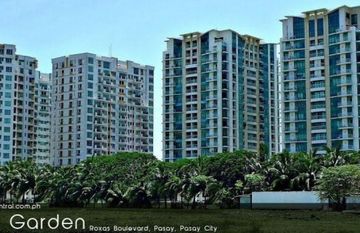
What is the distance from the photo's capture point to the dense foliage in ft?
242

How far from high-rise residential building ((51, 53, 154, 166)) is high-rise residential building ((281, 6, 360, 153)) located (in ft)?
156

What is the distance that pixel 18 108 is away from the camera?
148 metres

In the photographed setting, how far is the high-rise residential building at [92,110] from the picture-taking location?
145 m

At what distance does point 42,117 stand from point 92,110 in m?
16.0

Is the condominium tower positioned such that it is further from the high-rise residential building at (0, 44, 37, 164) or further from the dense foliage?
the dense foliage

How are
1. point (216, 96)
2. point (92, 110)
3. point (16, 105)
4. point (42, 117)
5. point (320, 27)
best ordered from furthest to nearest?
point (42, 117)
point (16, 105)
point (92, 110)
point (216, 96)
point (320, 27)

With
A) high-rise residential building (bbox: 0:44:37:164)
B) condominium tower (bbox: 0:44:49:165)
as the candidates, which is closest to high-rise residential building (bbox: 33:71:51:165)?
condominium tower (bbox: 0:44:49:165)

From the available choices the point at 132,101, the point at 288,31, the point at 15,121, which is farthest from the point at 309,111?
the point at 15,121

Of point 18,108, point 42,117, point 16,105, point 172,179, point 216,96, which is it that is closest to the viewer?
point 172,179

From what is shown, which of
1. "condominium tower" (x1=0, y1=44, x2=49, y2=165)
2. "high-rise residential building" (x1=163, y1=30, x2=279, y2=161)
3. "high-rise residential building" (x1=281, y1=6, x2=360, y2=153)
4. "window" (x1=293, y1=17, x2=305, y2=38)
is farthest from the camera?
"condominium tower" (x1=0, y1=44, x2=49, y2=165)

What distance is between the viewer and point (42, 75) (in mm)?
159500

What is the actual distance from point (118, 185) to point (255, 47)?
66.4 meters

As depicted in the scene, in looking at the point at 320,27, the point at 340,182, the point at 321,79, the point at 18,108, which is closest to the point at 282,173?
the point at 340,182

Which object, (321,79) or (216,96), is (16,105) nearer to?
(216,96)
